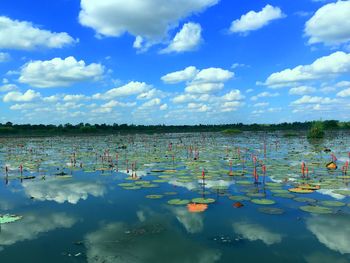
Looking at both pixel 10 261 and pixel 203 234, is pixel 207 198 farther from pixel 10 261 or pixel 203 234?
pixel 10 261

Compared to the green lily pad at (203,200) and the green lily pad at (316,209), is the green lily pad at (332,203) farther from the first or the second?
the green lily pad at (203,200)

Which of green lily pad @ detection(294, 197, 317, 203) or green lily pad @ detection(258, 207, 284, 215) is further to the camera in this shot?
green lily pad @ detection(294, 197, 317, 203)

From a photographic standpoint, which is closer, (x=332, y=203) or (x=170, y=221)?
(x=170, y=221)

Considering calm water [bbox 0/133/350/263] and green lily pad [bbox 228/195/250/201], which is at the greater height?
green lily pad [bbox 228/195/250/201]

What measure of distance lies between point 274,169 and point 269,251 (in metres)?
10.6

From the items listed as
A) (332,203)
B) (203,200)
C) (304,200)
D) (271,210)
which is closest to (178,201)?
(203,200)

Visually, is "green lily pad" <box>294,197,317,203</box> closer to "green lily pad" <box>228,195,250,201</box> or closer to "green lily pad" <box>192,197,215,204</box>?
"green lily pad" <box>228,195,250,201</box>

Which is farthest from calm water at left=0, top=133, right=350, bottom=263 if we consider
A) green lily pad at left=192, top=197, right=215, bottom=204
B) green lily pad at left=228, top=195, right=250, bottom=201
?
green lily pad at left=192, top=197, right=215, bottom=204

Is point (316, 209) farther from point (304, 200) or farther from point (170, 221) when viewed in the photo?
→ point (170, 221)

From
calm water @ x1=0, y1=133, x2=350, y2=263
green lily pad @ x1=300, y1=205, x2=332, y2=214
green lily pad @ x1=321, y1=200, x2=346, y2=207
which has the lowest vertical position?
calm water @ x1=0, y1=133, x2=350, y2=263

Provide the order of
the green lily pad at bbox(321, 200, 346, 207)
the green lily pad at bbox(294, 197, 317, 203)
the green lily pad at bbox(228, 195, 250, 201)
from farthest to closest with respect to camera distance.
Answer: the green lily pad at bbox(228, 195, 250, 201)
the green lily pad at bbox(294, 197, 317, 203)
the green lily pad at bbox(321, 200, 346, 207)

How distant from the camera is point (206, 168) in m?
17.7

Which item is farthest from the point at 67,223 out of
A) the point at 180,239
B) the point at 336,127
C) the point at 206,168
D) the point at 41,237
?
the point at 336,127

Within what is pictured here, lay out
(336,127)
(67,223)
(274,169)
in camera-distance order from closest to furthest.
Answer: (67,223), (274,169), (336,127)
